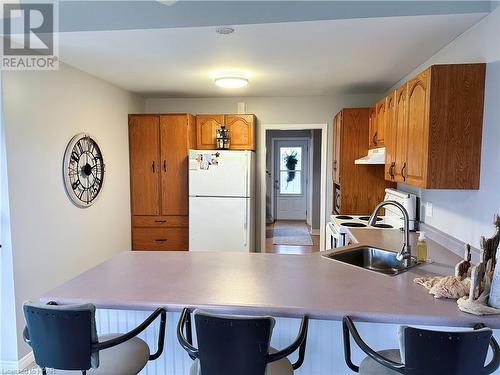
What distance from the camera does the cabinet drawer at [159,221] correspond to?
4219 millimetres

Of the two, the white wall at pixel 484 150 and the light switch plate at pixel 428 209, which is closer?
the white wall at pixel 484 150

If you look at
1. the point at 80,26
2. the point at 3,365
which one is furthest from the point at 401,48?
the point at 3,365

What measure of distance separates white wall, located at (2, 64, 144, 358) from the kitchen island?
3.29ft

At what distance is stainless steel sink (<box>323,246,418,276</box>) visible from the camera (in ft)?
7.05

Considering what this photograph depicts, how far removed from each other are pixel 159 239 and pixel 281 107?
7.70 ft

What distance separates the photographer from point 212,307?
52.6 inches

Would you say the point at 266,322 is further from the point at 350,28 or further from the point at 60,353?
the point at 350,28

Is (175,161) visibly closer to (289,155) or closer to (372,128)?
(372,128)

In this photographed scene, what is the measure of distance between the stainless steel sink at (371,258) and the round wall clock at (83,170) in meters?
2.27

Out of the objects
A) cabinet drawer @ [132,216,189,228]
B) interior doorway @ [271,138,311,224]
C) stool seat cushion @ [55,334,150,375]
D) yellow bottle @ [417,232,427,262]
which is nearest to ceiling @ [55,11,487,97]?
yellow bottle @ [417,232,427,262]

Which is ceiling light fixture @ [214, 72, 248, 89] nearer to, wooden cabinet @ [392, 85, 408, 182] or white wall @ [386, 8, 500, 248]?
wooden cabinet @ [392, 85, 408, 182]

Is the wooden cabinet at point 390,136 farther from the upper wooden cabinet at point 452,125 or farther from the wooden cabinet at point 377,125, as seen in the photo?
the upper wooden cabinet at point 452,125

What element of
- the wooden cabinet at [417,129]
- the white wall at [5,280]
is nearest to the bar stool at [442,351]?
the wooden cabinet at [417,129]

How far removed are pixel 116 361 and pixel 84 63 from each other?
2545 millimetres
